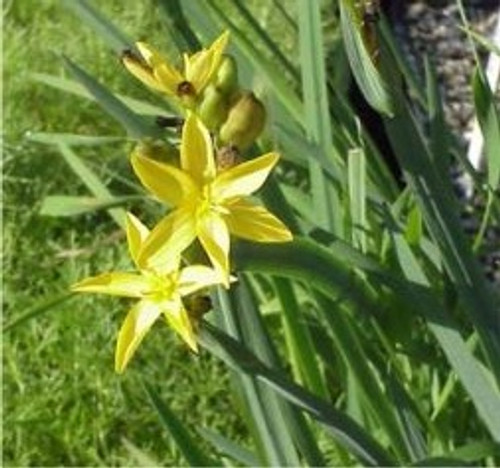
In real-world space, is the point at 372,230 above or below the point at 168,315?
below

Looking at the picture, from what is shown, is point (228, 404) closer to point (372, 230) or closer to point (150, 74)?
point (372, 230)

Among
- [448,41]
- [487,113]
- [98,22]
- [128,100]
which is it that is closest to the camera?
[487,113]

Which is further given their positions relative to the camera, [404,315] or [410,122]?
[404,315]

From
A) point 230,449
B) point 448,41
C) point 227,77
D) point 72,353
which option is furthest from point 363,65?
point 448,41

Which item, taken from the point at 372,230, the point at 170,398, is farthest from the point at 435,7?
the point at 372,230

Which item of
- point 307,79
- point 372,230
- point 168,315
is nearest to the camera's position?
point 168,315

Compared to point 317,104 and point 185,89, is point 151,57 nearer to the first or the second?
point 185,89

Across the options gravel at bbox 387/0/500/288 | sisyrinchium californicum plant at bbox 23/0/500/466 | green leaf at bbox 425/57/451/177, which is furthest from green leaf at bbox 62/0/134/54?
gravel at bbox 387/0/500/288
